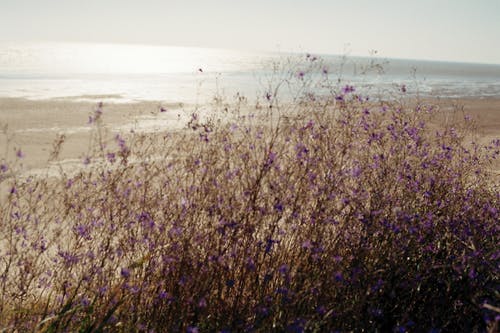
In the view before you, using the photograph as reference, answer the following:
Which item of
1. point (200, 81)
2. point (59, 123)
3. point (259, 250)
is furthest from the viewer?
point (59, 123)

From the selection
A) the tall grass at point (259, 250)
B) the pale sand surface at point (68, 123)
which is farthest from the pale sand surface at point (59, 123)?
the tall grass at point (259, 250)

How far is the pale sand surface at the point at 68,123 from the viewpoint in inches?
492

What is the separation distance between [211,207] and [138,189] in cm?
67

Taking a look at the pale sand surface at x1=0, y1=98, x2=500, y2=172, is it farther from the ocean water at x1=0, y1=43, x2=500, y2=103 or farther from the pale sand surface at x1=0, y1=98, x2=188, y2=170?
the ocean water at x1=0, y1=43, x2=500, y2=103

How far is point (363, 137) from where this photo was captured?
4.24 meters

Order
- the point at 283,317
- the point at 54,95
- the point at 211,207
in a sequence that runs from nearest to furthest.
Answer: the point at 283,317 < the point at 211,207 < the point at 54,95

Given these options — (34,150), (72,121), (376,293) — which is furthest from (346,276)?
(72,121)

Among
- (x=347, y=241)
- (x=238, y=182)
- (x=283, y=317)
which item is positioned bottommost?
(x=283, y=317)

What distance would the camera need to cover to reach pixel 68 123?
17625 millimetres

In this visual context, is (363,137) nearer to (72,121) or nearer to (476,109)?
(72,121)

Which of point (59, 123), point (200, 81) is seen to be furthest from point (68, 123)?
point (200, 81)

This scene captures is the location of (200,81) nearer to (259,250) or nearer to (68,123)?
(259,250)

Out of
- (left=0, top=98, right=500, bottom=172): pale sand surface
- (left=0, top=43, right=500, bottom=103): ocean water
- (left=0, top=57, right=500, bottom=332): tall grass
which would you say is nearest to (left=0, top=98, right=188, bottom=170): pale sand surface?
(left=0, top=98, right=500, bottom=172): pale sand surface

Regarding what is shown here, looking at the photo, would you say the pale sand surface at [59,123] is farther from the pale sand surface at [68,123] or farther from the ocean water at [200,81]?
the ocean water at [200,81]
